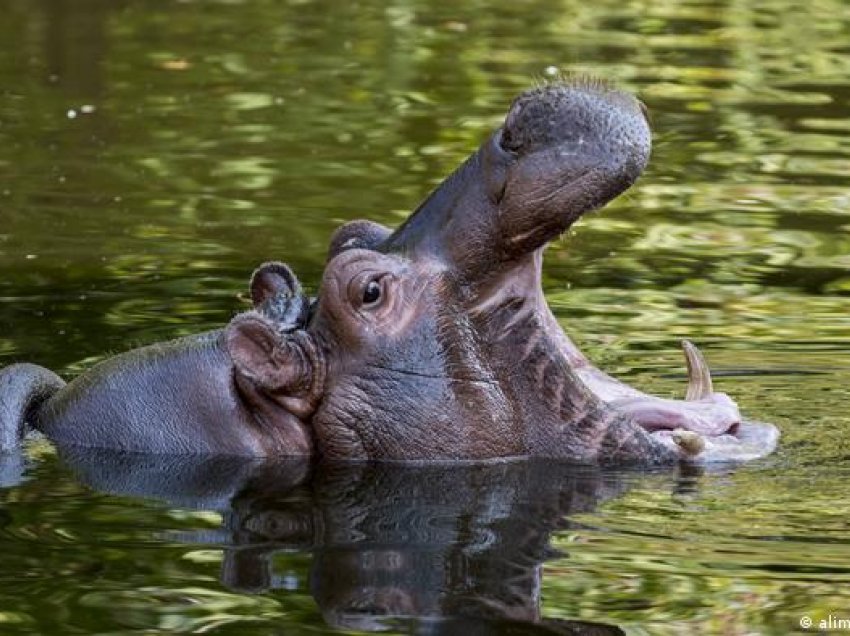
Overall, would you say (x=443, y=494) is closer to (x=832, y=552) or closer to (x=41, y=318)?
(x=832, y=552)

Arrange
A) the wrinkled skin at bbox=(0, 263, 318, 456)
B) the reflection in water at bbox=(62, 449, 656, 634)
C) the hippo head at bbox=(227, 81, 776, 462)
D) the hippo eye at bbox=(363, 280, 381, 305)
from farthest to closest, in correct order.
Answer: the wrinkled skin at bbox=(0, 263, 318, 456) < the hippo eye at bbox=(363, 280, 381, 305) < the hippo head at bbox=(227, 81, 776, 462) < the reflection in water at bbox=(62, 449, 656, 634)

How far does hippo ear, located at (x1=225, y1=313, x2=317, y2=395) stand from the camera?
294 inches

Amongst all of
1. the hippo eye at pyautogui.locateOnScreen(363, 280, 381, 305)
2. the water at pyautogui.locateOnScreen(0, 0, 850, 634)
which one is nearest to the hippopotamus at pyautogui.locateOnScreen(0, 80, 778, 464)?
the hippo eye at pyautogui.locateOnScreen(363, 280, 381, 305)

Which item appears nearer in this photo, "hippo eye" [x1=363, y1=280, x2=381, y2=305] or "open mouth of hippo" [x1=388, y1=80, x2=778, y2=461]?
"open mouth of hippo" [x1=388, y1=80, x2=778, y2=461]

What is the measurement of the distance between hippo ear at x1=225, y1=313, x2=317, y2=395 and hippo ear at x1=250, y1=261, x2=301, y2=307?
0.31 m

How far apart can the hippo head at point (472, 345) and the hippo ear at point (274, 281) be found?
0.12m

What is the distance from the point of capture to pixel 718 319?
10.1 metres

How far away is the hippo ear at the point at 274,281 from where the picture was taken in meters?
7.82

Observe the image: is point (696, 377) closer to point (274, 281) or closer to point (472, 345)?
point (472, 345)

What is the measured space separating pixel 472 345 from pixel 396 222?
4.68m

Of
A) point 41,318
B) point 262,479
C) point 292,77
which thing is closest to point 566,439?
point 262,479

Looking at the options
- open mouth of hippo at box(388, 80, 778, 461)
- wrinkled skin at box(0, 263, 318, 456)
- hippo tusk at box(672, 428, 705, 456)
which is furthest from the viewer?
wrinkled skin at box(0, 263, 318, 456)

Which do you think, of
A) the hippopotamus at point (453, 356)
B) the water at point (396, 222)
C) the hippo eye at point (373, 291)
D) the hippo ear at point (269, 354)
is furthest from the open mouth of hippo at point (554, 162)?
the water at point (396, 222)

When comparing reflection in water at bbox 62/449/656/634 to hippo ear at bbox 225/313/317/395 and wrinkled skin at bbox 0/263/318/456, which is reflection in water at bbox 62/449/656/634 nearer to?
wrinkled skin at bbox 0/263/318/456
